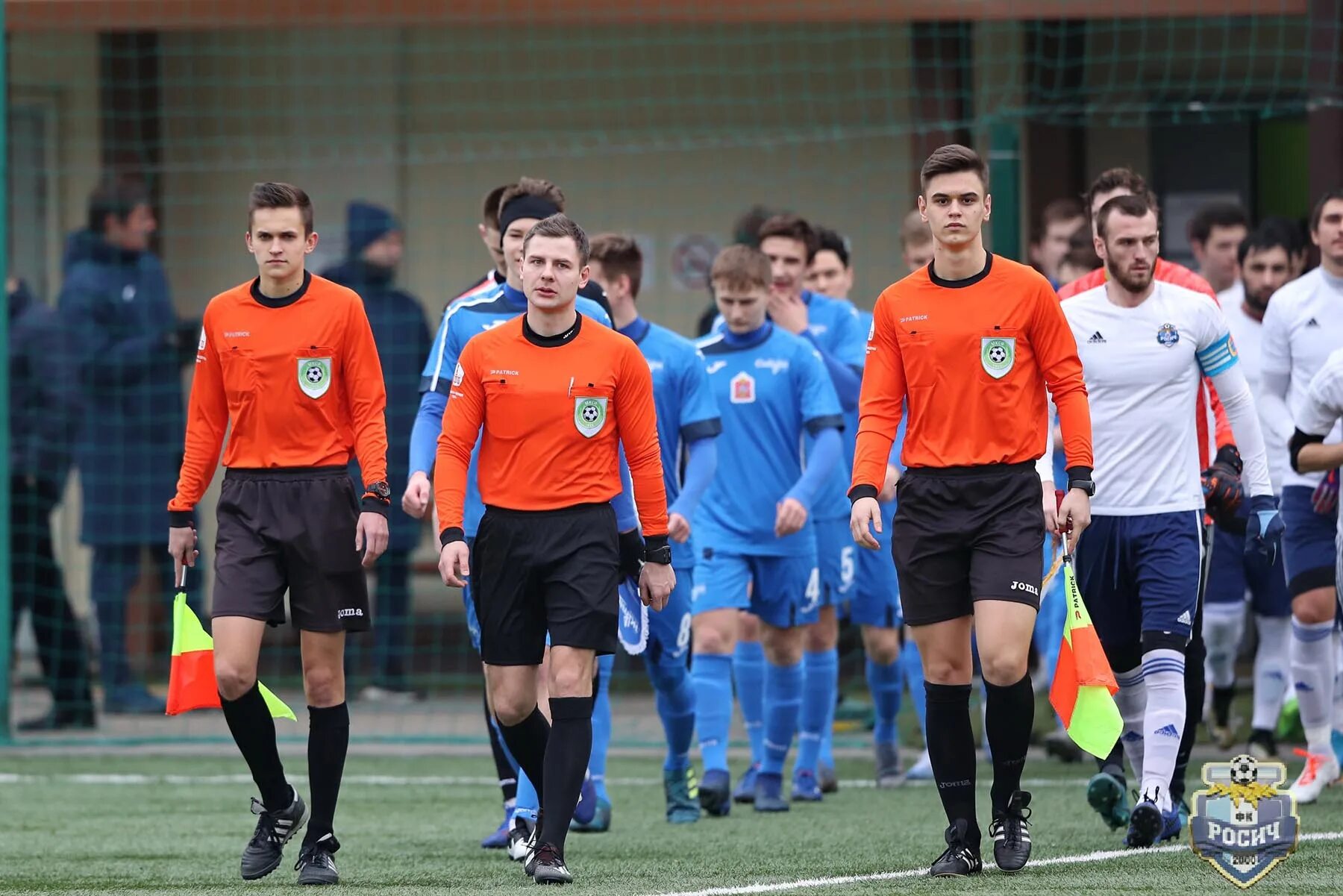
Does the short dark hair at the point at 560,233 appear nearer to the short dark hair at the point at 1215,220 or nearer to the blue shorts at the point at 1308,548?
the blue shorts at the point at 1308,548

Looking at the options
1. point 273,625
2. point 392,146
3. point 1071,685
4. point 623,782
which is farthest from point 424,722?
point 1071,685

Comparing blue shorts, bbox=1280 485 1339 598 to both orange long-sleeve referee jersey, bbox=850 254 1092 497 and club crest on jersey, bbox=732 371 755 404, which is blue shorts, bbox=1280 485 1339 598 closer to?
club crest on jersey, bbox=732 371 755 404

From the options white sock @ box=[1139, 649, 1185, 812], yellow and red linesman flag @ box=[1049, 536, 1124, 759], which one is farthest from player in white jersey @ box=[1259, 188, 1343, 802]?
yellow and red linesman flag @ box=[1049, 536, 1124, 759]

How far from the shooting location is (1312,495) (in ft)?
25.4

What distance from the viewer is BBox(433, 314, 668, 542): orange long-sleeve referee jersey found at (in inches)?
233

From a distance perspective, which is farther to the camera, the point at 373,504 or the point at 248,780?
the point at 248,780

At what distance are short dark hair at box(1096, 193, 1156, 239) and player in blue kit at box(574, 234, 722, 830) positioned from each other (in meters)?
1.46

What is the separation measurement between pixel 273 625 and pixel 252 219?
1160 millimetres

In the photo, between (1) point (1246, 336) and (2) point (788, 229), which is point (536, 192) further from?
(1) point (1246, 336)

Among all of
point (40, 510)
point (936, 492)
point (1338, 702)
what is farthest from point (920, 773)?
point (40, 510)

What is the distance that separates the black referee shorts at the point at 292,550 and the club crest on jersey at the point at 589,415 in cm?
73

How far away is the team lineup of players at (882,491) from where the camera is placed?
21.4ft

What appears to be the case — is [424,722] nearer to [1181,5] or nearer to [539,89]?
[539,89]

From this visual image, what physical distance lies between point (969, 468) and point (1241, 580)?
350 centimetres
